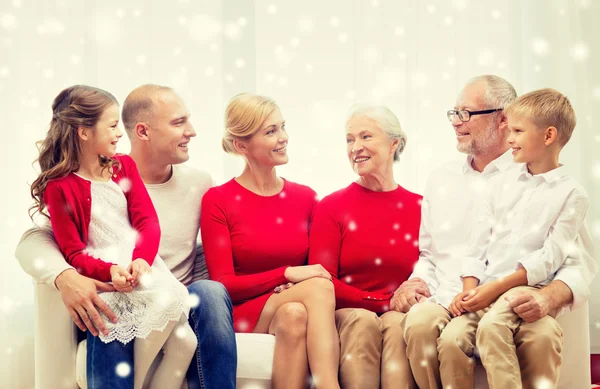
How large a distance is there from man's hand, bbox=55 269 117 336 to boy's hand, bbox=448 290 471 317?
96cm

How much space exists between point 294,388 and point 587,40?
2094 millimetres

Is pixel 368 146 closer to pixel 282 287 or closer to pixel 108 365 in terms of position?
pixel 282 287

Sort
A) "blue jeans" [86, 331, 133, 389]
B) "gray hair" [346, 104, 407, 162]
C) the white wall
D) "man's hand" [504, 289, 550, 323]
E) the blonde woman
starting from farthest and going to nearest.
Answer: the white wall
"gray hair" [346, 104, 407, 162]
the blonde woman
"man's hand" [504, 289, 550, 323]
"blue jeans" [86, 331, 133, 389]

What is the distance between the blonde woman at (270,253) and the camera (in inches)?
77.9

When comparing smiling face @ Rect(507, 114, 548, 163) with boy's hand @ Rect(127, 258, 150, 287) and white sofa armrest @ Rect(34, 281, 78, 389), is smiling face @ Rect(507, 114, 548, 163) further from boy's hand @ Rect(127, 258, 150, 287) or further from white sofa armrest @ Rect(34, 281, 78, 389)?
white sofa armrest @ Rect(34, 281, 78, 389)

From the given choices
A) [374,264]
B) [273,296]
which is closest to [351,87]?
[374,264]

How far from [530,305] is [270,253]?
2.72 ft

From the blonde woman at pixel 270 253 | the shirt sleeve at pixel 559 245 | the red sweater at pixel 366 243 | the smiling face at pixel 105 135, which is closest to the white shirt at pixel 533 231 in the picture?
the shirt sleeve at pixel 559 245

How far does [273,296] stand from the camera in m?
2.12

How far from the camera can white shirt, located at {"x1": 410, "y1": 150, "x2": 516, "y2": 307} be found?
88.7 inches

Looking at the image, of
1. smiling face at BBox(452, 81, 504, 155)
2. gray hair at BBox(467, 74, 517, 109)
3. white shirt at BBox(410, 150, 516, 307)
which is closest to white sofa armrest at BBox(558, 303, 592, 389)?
white shirt at BBox(410, 150, 516, 307)

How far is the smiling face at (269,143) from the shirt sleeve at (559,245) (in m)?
0.86

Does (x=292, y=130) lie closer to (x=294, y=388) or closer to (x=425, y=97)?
(x=425, y=97)

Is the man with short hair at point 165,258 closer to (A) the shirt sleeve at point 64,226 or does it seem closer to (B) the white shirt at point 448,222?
(A) the shirt sleeve at point 64,226
